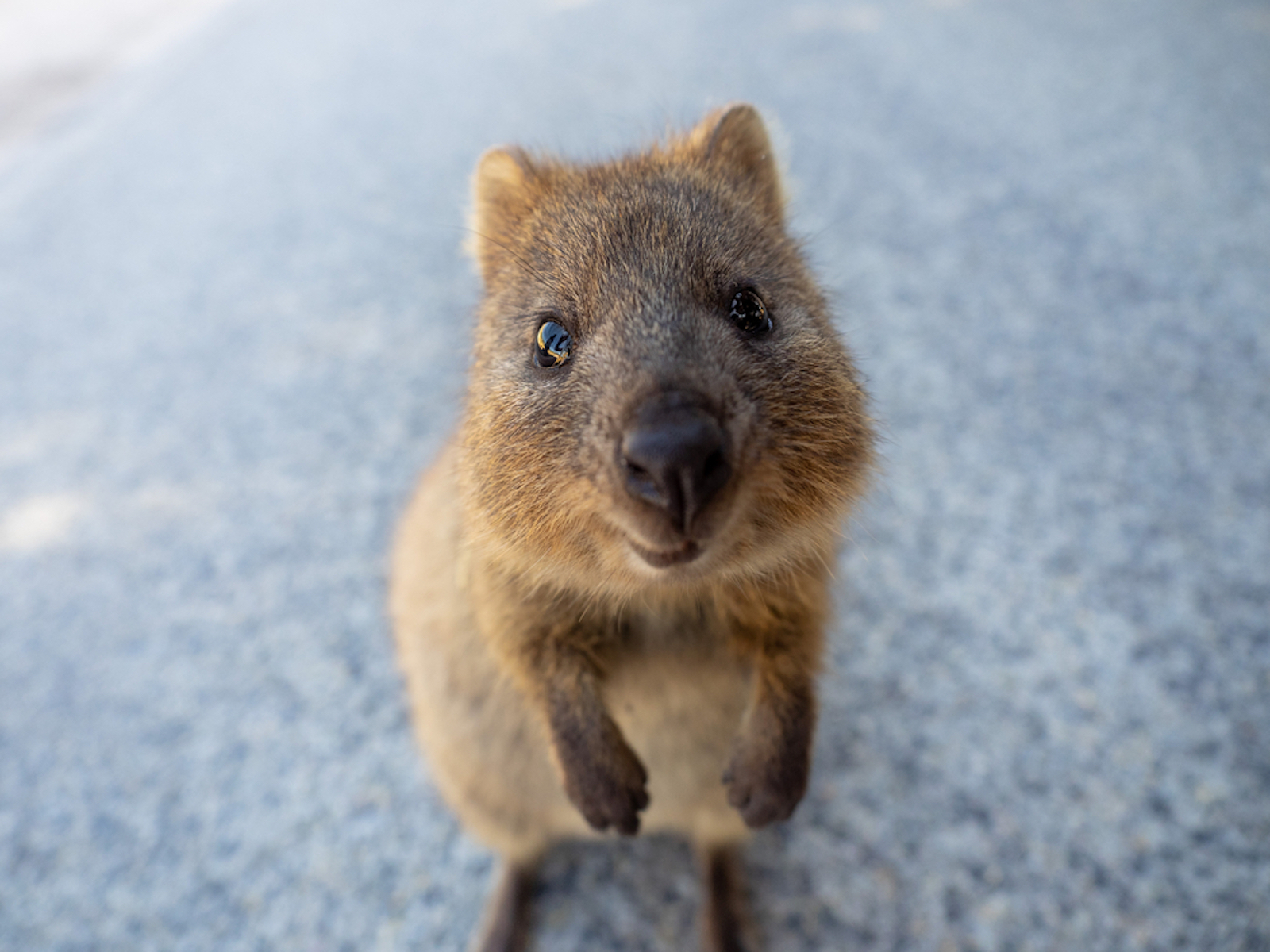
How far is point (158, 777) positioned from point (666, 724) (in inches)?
78.7

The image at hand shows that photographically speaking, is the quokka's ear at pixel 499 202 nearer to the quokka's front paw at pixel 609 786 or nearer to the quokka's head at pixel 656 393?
the quokka's head at pixel 656 393

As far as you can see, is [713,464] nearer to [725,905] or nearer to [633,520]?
[633,520]

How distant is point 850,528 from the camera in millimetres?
2129

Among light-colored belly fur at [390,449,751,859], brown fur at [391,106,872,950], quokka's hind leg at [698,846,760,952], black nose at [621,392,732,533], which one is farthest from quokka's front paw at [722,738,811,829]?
black nose at [621,392,732,533]

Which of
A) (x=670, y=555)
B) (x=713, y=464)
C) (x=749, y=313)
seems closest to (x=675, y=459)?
(x=713, y=464)

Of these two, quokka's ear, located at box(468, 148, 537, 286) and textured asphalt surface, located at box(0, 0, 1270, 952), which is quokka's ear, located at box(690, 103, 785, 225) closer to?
textured asphalt surface, located at box(0, 0, 1270, 952)

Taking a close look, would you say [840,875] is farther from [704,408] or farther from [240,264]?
[240,264]

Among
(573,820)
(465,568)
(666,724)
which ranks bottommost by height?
(573,820)

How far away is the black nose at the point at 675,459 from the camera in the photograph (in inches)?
50.4

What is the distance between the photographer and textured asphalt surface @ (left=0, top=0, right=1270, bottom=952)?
8.13 feet

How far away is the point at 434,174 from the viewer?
5246 mm

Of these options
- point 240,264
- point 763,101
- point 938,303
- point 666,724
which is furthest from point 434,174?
point 666,724

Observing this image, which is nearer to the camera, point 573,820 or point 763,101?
point 573,820

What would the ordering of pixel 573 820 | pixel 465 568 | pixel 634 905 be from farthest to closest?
pixel 634 905
pixel 573 820
pixel 465 568
